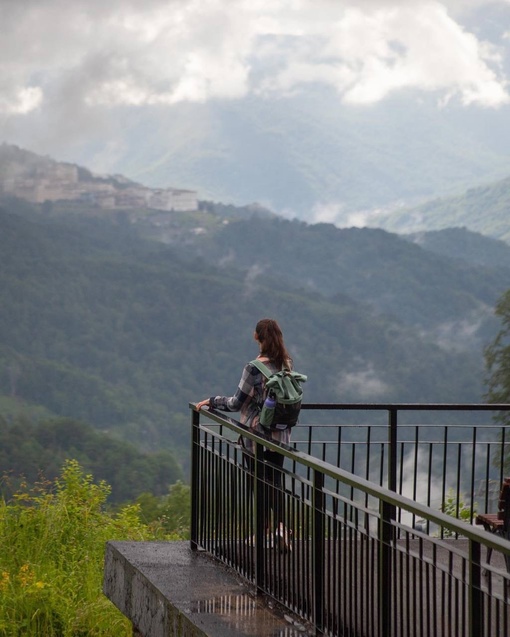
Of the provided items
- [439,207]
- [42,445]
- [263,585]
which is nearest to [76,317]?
[42,445]

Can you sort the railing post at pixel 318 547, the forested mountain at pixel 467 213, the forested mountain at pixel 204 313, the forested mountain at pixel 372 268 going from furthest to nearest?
the forested mountain at pixel 467 213, the forested mountain at pixel 372 268, the forested mountain at pixel 204 313, the railing post at pixel 318 547

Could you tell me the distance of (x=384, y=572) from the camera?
132 inches

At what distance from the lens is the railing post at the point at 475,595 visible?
8.93 feet

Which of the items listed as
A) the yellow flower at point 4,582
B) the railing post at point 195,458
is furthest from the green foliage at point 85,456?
the railing post at point 195,458

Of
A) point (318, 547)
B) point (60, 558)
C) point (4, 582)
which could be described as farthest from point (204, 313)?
point (318, 547)

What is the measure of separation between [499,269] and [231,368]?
4073 cm

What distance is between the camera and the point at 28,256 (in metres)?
116

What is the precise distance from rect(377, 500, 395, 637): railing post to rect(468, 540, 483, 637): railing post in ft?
1.93

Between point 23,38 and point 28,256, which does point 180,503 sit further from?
point 23,38

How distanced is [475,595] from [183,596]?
2087mm

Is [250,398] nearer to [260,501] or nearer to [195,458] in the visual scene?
[195,458]

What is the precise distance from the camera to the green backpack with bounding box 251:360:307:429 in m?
5.10

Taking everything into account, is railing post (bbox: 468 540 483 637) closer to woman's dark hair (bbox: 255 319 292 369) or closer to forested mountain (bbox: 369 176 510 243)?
woman's dark hair (bbox: 255 319 292 369)

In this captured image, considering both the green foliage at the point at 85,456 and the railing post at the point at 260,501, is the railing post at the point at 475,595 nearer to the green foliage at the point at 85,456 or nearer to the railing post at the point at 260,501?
the railing post at the point at 260,501
